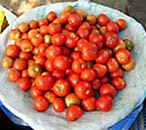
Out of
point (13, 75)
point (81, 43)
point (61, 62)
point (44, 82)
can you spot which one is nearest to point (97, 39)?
point (81, 43)

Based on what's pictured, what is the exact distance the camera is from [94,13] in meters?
1.46

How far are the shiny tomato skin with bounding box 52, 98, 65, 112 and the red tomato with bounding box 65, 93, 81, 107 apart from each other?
0.02 metres

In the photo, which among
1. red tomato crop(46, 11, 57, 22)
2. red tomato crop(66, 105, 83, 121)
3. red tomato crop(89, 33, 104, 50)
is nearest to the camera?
red tomato crop(66, 105, 83, 121)

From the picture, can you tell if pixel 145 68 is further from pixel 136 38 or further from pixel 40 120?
pixel 40 120

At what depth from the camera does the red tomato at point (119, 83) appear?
3.81ft

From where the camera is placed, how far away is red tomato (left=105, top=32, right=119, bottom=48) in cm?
120

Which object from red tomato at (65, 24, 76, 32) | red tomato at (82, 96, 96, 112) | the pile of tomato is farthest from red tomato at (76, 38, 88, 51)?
red tomato at (82, 96, 96, 112)

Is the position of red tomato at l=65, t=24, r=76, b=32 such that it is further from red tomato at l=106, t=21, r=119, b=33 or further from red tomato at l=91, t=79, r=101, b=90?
red tomato at l=91, t=79, r=101, b=90

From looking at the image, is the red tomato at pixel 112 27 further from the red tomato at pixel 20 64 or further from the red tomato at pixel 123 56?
the red tomato at pixel 20 64

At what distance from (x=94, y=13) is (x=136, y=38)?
264mm

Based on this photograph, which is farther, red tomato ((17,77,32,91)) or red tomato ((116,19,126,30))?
red tomato ((116,19,126,30))

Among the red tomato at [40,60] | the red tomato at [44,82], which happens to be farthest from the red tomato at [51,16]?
the red tomato at [44,82]

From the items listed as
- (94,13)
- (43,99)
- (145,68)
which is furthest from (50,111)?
(94,13)

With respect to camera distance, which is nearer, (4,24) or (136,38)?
(136,38)
